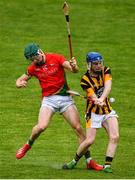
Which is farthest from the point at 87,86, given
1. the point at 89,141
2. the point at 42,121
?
the point at 42,121

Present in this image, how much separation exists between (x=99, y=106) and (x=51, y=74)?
1.26 metres

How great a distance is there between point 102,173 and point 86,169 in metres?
0.66

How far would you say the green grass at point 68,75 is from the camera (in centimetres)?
1675

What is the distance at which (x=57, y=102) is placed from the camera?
16.2 m

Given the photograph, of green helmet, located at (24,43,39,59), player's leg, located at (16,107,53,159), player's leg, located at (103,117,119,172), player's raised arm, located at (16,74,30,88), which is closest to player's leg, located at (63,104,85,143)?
player's leg, located at (16,107,53,159)

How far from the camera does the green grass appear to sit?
16750mm

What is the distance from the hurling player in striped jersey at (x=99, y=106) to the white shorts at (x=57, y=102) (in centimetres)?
63

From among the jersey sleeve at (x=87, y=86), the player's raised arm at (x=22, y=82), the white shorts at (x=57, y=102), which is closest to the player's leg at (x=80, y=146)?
the white shorts at (x=57, y=102)

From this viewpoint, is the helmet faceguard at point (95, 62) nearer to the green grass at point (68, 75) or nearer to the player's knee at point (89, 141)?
the player's knee at point (89, 141)

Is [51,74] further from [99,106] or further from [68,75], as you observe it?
[68,75]

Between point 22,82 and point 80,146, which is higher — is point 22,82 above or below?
above

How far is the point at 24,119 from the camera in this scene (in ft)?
70.2

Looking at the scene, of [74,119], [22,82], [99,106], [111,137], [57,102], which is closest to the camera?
[111,137]

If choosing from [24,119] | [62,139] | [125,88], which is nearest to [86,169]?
[62,139]
